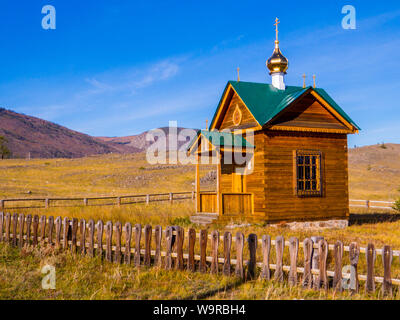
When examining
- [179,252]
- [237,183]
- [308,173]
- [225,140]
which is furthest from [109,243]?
[308,173]

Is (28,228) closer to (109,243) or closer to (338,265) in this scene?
(109,243)

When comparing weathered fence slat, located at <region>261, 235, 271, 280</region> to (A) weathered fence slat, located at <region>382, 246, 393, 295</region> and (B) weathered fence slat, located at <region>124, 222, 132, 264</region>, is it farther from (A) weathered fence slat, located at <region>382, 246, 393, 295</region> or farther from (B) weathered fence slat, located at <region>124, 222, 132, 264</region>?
(B) weathered fence slat, located at <region>124, 222, 132, 264</region>

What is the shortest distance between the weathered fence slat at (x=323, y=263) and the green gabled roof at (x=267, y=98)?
27.0 feet

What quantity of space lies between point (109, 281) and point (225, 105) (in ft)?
38.3

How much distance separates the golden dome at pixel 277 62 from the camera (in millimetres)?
16922

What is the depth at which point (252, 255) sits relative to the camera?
7.06 m

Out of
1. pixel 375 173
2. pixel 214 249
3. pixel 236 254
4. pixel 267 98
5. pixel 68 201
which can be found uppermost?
pixel 267 98

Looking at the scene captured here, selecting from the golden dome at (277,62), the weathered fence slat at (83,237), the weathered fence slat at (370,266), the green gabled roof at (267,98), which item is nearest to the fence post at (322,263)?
the weathered fence slat at (370,266)

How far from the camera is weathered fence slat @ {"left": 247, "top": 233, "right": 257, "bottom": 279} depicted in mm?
7020

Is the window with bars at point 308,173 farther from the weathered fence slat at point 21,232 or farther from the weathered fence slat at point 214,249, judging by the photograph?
the weathered fence slat at point 21,232

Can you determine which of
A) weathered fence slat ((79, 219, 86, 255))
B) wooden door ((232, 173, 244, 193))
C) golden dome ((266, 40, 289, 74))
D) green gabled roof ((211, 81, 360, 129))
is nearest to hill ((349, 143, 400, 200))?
green gabled roof ((211, 81, 360, 129))

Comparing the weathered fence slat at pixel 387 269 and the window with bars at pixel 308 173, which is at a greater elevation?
the window with bars at pixel 308 173

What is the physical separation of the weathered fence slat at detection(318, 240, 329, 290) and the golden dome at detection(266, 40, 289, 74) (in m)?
12.0
